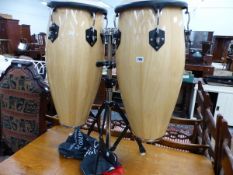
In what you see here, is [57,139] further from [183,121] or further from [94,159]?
[183,121]

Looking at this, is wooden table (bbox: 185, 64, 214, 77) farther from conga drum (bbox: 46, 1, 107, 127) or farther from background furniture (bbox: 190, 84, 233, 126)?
conga drum (bbox: 46, 1, 107, 127)

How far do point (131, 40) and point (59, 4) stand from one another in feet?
1.34

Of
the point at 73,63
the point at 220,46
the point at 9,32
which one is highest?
the point at 9,32

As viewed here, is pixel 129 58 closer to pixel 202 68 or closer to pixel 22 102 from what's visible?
pixel 22 102

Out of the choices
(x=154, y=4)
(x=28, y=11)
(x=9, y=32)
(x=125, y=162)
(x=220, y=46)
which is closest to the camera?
(x=154, y=4)

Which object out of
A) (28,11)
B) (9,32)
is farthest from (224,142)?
(28,11)

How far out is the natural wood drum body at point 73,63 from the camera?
1.03 meters

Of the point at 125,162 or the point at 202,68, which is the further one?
the point at 202,68

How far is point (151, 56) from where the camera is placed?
2.94ft

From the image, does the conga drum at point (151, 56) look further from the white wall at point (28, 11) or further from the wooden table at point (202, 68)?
the white wall at point (28, 11)

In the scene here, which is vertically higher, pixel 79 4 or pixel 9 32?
pixel 9 32

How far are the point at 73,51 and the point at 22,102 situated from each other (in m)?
0.77

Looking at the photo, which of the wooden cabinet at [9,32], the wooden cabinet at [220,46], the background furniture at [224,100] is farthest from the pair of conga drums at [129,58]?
the wooden cabinet at [220,46]

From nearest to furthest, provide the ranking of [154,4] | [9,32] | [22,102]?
1. [154,4]
2. [22,102]
3. [9,32]
